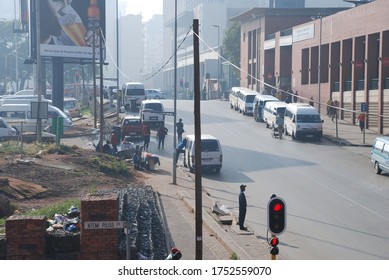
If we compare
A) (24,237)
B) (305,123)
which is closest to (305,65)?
(305,123)

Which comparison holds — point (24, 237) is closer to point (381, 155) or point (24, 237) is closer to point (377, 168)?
point (381, 155)

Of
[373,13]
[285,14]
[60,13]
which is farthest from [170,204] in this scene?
[285,14]

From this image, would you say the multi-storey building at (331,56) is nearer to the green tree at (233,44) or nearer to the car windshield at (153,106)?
the car windshield at (153,106)

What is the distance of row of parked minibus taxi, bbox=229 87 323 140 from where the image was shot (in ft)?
153

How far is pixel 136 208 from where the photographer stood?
21500 millimetres

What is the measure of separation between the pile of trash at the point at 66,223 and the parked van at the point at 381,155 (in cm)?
1778

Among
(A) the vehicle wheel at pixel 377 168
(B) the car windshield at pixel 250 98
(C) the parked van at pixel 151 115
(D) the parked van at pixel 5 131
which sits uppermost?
(B) the car windshield at pixel 250 98

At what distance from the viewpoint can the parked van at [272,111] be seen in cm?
5116

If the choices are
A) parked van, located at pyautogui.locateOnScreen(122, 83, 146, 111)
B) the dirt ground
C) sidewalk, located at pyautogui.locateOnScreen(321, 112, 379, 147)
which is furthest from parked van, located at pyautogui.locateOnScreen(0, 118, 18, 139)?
parked van, located at pyautogui.locateOnScreen(122, 83, 146, 111)

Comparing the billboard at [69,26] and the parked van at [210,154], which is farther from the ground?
the billboard at [69,26]

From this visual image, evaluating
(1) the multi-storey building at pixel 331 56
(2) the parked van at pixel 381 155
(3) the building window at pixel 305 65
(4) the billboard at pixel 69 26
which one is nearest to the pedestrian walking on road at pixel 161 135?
(1) the multi-storey building at pixel 331 56

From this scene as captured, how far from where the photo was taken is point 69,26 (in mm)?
59531

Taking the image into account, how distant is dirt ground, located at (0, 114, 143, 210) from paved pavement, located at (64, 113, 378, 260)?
1596 mm

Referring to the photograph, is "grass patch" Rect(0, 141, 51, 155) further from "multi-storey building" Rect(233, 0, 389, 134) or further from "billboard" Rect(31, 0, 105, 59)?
"billboard" Rect(31, 0, 105, 59)
